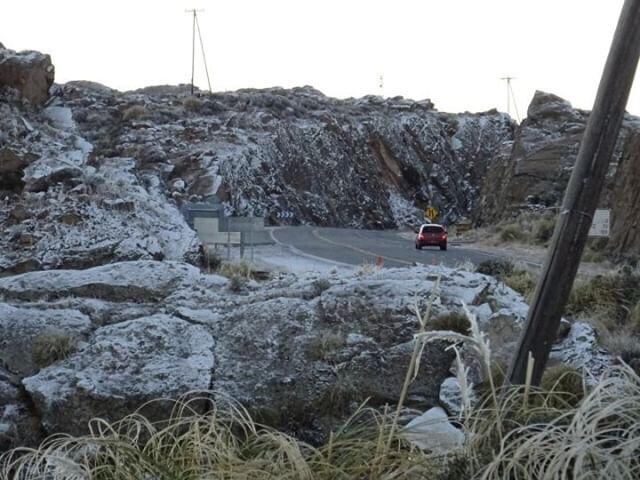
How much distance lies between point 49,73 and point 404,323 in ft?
86.1

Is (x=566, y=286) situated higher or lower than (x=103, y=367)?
higher

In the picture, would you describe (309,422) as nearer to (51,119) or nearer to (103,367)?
(103,367)

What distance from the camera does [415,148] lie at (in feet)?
257

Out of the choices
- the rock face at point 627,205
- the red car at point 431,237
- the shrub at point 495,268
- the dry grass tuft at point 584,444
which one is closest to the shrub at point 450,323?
the dry grass tuft at point 584,444

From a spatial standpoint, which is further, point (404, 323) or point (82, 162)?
point (82, 162)

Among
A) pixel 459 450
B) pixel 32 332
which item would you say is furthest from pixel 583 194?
pixel 32 332

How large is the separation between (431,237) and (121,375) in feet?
102

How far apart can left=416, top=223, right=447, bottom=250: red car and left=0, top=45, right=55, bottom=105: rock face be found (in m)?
14.9

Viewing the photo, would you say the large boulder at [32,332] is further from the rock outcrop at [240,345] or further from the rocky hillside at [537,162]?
the rocky hillside at [537,162]

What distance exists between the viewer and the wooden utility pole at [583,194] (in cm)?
453

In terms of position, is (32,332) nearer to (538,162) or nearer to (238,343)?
(238,343)

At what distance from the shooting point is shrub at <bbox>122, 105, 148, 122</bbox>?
54.1m

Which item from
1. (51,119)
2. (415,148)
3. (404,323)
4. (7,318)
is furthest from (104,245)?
(415,148)

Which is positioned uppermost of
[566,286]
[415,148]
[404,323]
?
[566,286]
